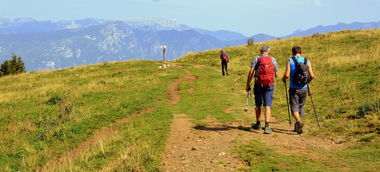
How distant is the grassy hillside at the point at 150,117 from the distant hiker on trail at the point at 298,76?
3.80ft

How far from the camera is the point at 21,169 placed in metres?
9.14

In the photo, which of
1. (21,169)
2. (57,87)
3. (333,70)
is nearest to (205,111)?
(21,169)

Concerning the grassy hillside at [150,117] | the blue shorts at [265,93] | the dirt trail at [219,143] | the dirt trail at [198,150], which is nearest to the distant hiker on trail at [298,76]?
the blue shorts at [265,93]

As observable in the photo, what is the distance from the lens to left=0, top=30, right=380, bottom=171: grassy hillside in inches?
325

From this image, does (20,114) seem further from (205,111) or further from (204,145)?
(204,145)

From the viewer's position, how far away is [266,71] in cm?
997

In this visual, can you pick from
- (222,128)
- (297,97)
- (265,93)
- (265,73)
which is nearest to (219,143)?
(222,128)

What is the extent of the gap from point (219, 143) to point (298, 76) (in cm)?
328

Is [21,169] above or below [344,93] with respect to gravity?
below

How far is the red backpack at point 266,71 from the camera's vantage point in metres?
9.97

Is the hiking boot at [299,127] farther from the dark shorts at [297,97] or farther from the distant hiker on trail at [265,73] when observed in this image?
the distant hiker on trail at [265,73]

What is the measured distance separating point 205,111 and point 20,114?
9513 millimetres

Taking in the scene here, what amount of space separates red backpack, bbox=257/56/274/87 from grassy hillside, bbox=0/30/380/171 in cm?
208

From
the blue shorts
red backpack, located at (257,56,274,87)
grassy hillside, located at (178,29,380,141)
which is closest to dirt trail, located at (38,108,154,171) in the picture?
the blue shorts
